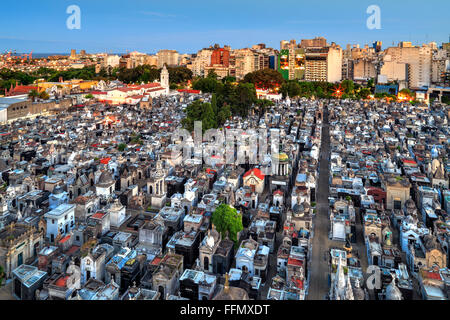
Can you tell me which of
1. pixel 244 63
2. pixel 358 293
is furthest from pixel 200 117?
pixel 244 63

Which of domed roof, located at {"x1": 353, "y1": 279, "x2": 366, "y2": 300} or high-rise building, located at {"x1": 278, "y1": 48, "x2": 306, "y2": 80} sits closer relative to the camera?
domed roof, located at {"x1": 353, "y1": 279, "x2": 366, "y2": 300}

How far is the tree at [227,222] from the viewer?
894 inches

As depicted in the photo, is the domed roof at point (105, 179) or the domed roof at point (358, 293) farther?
the domed roof at point (105, 179)

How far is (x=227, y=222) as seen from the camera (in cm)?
2270

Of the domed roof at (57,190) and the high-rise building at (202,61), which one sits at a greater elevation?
the high-rise building at (202,61)

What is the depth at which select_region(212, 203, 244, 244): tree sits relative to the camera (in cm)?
2272

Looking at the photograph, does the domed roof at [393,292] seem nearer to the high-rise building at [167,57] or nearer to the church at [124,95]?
the church at [124,95]

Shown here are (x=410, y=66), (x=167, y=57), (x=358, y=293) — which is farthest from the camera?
(x=167, y=57)

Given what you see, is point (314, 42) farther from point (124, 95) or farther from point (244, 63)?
point (124, 95)

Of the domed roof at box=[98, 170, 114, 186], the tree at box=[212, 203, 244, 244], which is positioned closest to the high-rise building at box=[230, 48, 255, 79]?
the domed roof at box=[98, 170, 114, 186]

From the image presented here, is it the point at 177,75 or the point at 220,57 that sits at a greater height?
the point at 220,57

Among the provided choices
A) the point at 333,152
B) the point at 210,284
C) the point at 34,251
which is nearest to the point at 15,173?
the point at 34,251

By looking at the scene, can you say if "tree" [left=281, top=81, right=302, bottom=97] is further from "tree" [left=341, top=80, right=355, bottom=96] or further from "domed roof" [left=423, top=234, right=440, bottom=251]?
"domed roof" [left=423, top=234, right=440, bottom=251]

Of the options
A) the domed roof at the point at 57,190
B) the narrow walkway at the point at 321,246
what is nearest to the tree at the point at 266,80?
the narrow walkway at the point at 321,246
